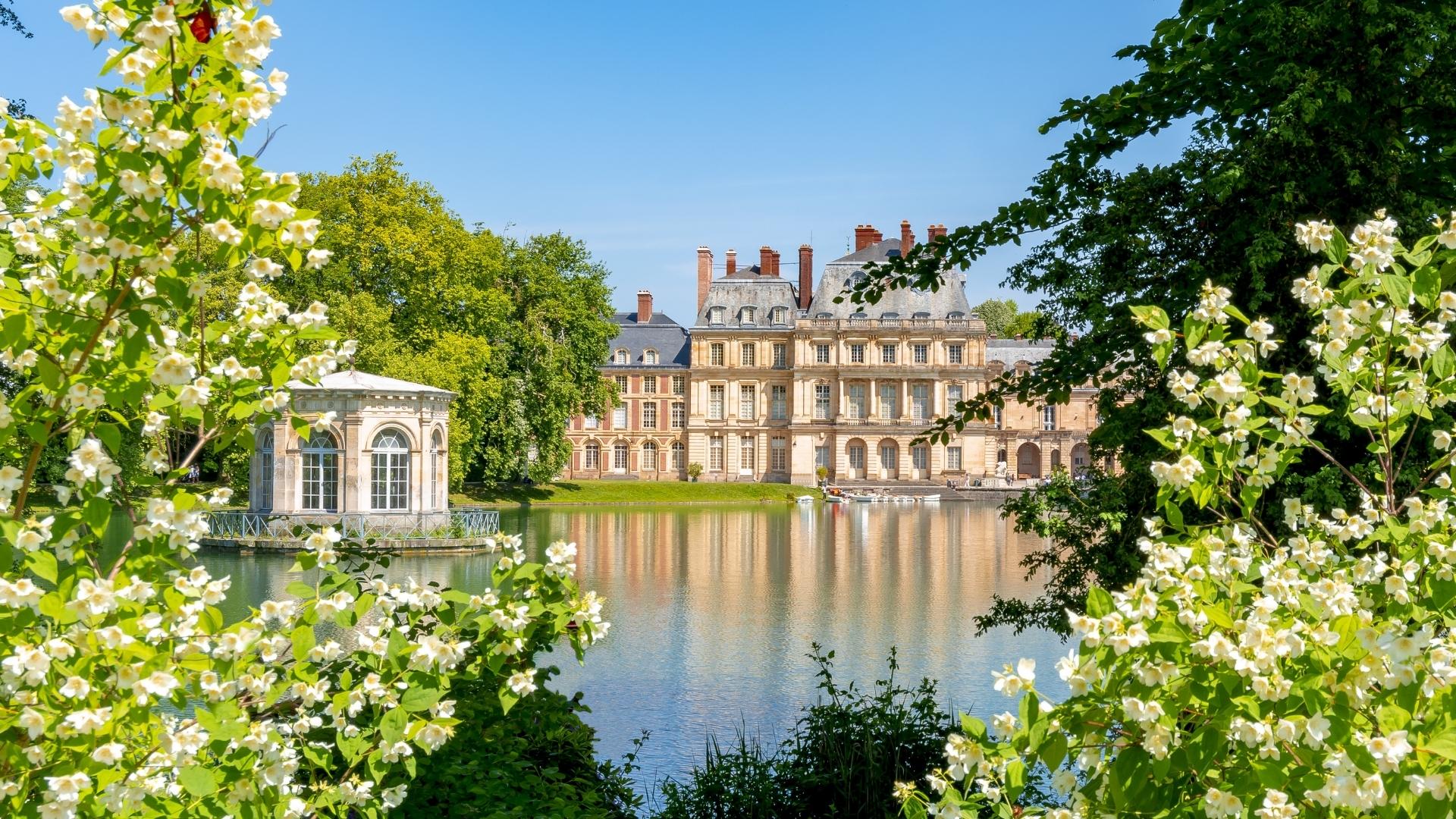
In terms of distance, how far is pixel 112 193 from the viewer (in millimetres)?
2414

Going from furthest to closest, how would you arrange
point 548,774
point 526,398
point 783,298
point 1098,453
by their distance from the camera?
point 783,298, point 526,398, point 1098,453, point 548,774

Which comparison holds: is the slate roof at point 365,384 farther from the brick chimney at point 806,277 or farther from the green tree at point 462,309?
the brick chimney at point 806,277

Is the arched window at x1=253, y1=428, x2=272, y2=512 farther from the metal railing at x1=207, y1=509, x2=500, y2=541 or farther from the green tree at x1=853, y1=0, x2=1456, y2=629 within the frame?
the green tree at x1=853, y1=0, x2=1456, y2=629

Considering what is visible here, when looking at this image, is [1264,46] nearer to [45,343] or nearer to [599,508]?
[45,343]

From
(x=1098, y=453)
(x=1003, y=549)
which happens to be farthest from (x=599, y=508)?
(x=1098, y=453)

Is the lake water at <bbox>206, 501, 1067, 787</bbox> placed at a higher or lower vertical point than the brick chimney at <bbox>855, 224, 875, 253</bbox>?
lower

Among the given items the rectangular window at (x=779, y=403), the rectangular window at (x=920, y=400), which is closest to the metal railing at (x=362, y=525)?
the rectangular window at (x=779, y=403)

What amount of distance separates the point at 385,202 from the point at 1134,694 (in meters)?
30.8

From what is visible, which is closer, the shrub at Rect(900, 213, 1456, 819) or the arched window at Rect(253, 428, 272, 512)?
the shrub at Rect(900, 213, 1456, 819)

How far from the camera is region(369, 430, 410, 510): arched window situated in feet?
81.0

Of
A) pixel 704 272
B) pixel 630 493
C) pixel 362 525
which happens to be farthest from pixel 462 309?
pixel 704 272

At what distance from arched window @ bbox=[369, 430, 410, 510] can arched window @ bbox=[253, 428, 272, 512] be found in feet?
6.89

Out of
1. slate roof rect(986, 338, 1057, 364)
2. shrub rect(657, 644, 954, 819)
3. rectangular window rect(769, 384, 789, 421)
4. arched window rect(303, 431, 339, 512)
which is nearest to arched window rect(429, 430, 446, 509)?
arched window rect(303, 431, 339, 512)

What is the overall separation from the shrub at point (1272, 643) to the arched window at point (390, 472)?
76.2ft
